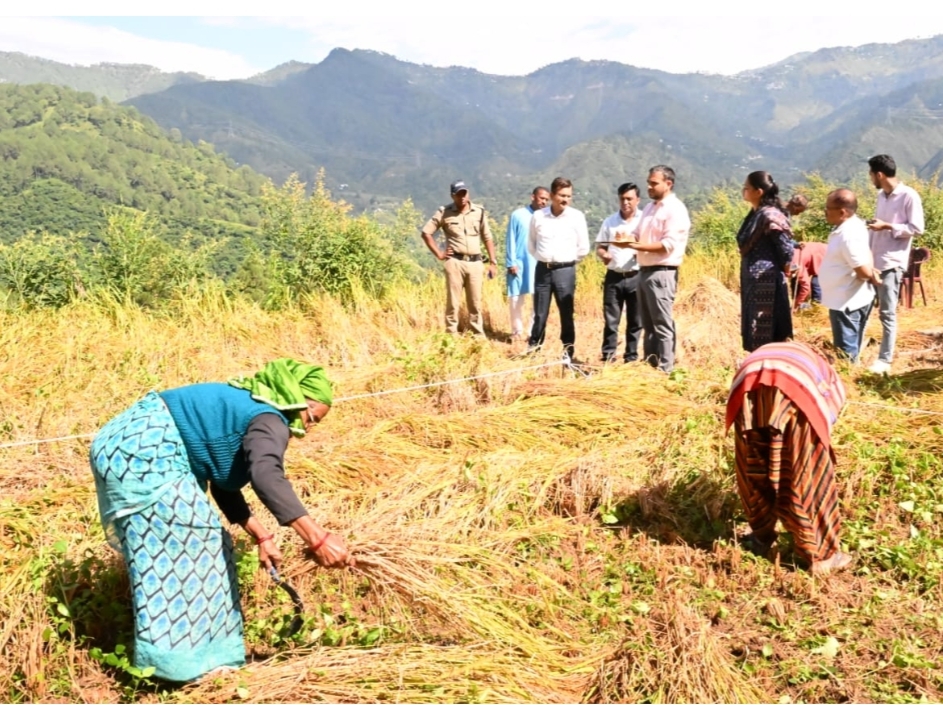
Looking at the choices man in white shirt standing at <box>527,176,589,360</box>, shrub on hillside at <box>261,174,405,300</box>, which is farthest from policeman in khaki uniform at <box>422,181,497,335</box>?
shrub on hillside at <box>261,174,405,300</box>

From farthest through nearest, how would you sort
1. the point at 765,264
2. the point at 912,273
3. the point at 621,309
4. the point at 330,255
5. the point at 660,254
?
the point at 912,273 → the point at 330,255 → the point at 621,309 → the point at 660,254 → the point at 765,264

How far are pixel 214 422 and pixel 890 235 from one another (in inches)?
203

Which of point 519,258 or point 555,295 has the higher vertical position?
point 519,258

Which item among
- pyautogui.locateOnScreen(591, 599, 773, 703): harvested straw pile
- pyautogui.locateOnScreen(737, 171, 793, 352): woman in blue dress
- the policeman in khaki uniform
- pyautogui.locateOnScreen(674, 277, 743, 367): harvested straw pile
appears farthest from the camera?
the policeman in khaki uniform

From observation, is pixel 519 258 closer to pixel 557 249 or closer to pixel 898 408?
pixel 557 249

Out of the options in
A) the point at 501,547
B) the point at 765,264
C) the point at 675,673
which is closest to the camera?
the point at 675,673

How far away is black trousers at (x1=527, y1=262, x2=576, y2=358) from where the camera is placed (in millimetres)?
6109

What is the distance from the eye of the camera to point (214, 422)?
236 cm

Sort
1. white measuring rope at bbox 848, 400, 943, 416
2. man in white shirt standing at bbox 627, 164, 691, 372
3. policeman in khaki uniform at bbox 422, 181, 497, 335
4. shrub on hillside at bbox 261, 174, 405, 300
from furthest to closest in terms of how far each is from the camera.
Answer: shrub on hillside at bbox 261, 174, 405, 300
policeman in khaki uniform at bbox 422, 181, 497, 335
man in white shirt standing at bbox 627, 164, 691, 372
white measuring rope at bbox 848, 400, 943, 416

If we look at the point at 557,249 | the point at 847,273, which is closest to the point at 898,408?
the point at 847,273

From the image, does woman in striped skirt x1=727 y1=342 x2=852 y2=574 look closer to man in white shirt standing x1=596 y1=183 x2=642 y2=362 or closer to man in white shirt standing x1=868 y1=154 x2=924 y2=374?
man in white shirt standing x1=596 y1=183 x2=642 y2=362

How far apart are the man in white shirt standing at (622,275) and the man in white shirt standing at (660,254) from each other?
0.25m

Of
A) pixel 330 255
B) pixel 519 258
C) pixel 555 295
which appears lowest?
Answer: pixel 555 295

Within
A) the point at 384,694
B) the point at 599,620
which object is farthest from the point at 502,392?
the point at 384,694
